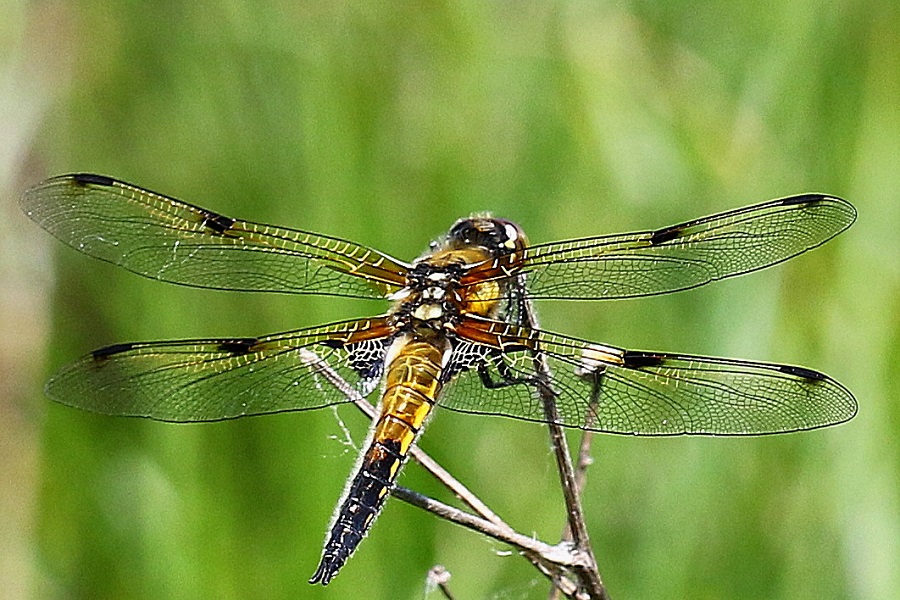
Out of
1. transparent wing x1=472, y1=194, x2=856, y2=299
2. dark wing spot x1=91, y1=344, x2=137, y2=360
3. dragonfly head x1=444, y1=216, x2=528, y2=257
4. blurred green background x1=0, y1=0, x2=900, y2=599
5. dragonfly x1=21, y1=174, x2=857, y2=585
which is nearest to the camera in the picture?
dragonfly x1=21, y1=174, x2=857, y2=585

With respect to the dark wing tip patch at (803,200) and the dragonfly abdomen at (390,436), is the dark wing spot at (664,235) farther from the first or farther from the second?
the dragonfly abdomen at (390,436)

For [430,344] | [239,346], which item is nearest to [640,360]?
[430,344]

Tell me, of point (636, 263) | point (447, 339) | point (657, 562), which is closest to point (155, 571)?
point (447, 339)

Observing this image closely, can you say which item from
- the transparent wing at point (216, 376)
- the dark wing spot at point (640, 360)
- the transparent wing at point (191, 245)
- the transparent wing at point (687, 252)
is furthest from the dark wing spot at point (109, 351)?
the dark wing spot at point (640, 360)

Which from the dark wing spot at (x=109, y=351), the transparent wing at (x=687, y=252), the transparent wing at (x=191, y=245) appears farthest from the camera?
the transparent wing at (x=191, y=245)

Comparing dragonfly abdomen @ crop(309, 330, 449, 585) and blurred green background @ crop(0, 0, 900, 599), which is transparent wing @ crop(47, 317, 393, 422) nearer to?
dragonfly abdomen @ crop(309, 330, 449, 585)

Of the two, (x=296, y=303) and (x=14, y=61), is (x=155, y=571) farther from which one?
(x=14, y=61)

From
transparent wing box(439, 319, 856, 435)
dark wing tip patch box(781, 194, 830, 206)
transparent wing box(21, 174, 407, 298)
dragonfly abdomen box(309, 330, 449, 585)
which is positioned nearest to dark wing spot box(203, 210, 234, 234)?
transparent wing box(21, 174, 407, 298)
